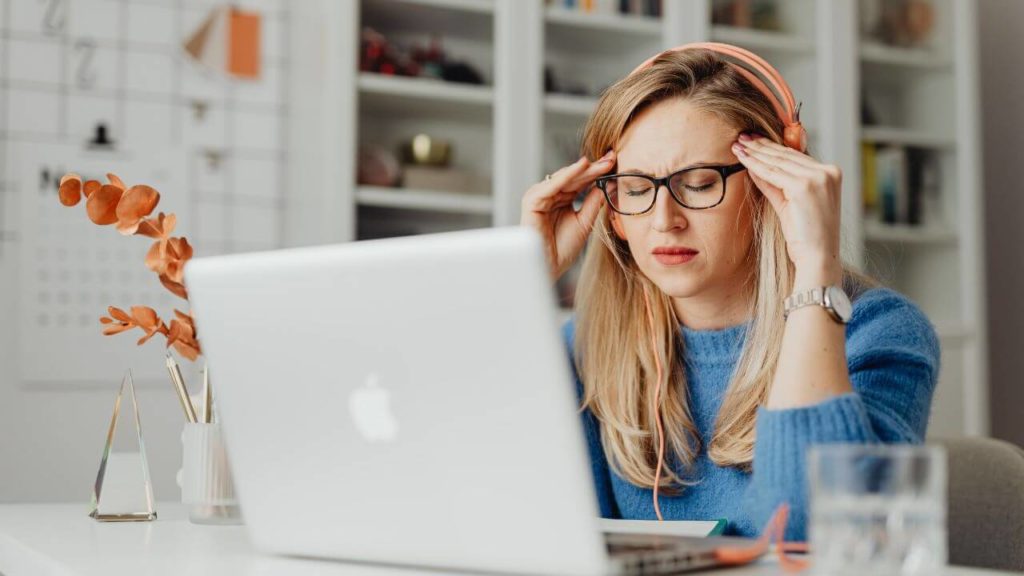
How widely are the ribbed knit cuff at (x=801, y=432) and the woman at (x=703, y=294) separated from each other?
5 cm

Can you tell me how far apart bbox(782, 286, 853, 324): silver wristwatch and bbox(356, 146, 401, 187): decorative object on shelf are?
5.67 ft

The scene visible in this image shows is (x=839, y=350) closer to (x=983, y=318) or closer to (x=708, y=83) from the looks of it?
(x=708, y=83)

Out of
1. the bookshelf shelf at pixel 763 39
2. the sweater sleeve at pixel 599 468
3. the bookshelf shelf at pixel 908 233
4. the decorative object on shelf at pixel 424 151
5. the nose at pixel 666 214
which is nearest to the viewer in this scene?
the nose at pixel 666 214

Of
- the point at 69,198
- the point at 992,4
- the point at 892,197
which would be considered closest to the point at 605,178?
the point at 69,198

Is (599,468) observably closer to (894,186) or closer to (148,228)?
(148,228)

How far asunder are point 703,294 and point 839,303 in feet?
1.28

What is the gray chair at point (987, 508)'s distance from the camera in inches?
50.3

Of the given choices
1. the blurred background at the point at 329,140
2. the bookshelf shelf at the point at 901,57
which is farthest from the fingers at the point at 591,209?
the bookshelf shelf at the point at 901,57

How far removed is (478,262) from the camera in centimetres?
71

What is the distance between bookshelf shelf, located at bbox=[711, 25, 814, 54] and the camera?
3.10 m

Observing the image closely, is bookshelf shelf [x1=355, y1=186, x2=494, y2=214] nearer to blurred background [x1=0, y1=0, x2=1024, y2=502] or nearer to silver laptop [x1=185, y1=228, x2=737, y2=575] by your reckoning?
blurred background [x1=0, y1=0, x2=1024, y2=502]

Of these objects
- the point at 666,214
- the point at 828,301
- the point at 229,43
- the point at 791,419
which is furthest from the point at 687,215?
the point at 229,43

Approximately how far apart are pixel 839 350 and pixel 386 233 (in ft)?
5.98

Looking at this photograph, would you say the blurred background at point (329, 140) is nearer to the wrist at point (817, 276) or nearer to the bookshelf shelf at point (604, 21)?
the bookshelf shelf at point (604, 21)
